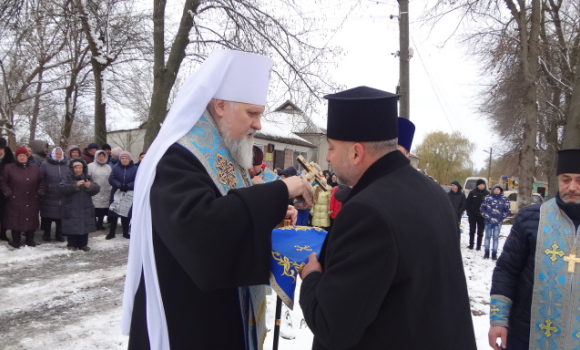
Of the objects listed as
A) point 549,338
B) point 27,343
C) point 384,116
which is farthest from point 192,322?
point 27,343

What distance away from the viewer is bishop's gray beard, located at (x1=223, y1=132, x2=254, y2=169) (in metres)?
2.28

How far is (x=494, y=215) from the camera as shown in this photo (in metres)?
10.8

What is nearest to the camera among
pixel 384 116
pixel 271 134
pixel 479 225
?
pixel 384 116

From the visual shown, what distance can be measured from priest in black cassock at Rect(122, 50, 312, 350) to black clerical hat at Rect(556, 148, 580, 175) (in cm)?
191

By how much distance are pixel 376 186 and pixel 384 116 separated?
0.98 ft

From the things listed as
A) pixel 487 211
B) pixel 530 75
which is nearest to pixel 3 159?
pixel 487 211

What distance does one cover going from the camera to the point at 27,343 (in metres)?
4.29

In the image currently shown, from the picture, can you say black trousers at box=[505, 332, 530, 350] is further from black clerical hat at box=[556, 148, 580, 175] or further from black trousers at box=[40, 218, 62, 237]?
black trousers at box=[40, 218, 62, 237]

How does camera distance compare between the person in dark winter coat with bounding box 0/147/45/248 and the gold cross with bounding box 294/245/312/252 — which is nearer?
the gold cross with bounding box 294/245/312/252

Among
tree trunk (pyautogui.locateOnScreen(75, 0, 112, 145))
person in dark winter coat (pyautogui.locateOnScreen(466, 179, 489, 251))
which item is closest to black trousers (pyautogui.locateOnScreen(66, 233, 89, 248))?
tree trunk (pyautogui.locateOnScreen(75, 0, 112, 145))

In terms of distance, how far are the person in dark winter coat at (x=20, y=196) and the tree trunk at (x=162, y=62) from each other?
11.4 feet

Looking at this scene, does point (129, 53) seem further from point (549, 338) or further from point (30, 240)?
point (549, 338)

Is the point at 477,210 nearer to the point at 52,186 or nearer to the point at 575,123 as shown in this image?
the point at 575,123

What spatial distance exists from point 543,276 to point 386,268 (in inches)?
73.1
